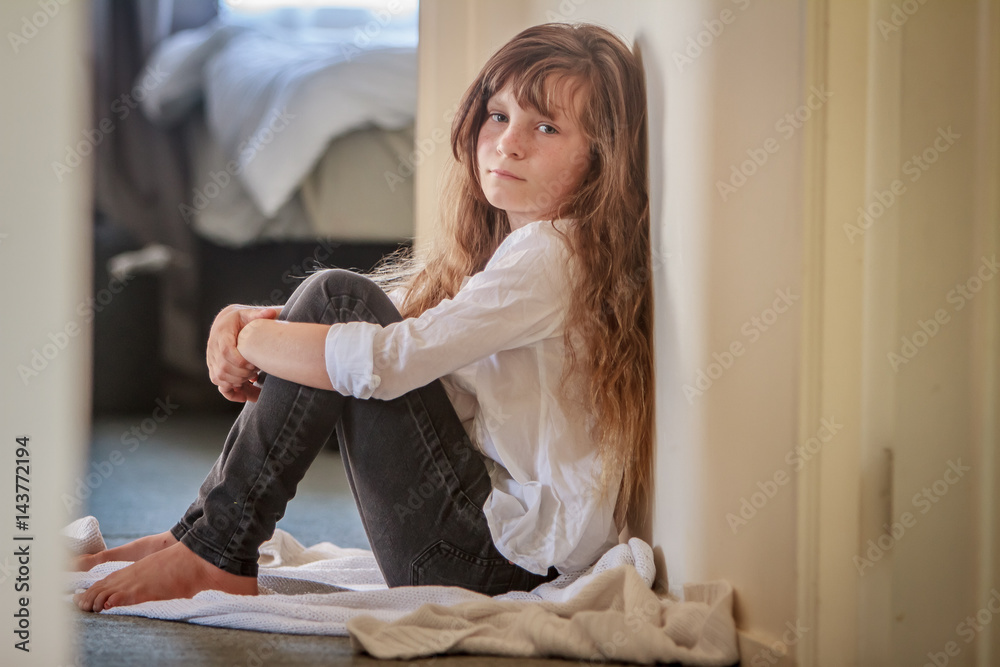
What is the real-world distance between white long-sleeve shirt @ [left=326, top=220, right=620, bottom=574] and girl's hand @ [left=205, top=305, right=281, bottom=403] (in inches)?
5.1

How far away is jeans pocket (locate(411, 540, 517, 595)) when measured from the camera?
0.90m

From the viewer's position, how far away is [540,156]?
98cm

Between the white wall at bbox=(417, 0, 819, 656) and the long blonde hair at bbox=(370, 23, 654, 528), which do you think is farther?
the long blonde hair at bbox=(370, 23, 654, 528)

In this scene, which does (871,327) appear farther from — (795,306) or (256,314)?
(256,314)

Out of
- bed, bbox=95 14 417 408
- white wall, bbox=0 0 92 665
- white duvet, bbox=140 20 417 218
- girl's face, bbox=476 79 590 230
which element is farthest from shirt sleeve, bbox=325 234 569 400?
white duvet, bbox=140 20 417 218

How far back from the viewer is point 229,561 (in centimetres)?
89

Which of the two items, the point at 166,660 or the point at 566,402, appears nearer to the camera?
the point at 166,660

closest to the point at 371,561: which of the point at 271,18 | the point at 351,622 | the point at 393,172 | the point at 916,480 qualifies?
the point at 351,622

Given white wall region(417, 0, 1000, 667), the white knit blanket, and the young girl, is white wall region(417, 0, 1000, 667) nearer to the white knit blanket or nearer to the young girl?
the white knit blanket

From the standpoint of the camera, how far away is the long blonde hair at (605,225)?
35.8 inches

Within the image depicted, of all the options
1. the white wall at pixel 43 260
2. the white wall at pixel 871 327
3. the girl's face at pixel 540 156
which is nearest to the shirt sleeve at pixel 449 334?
the girl's face at pixel 540 156

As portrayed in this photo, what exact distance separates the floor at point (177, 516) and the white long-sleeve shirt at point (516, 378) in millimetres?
170

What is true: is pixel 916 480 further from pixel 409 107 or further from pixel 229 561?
pixel 409 107

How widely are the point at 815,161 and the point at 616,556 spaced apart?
428mm
